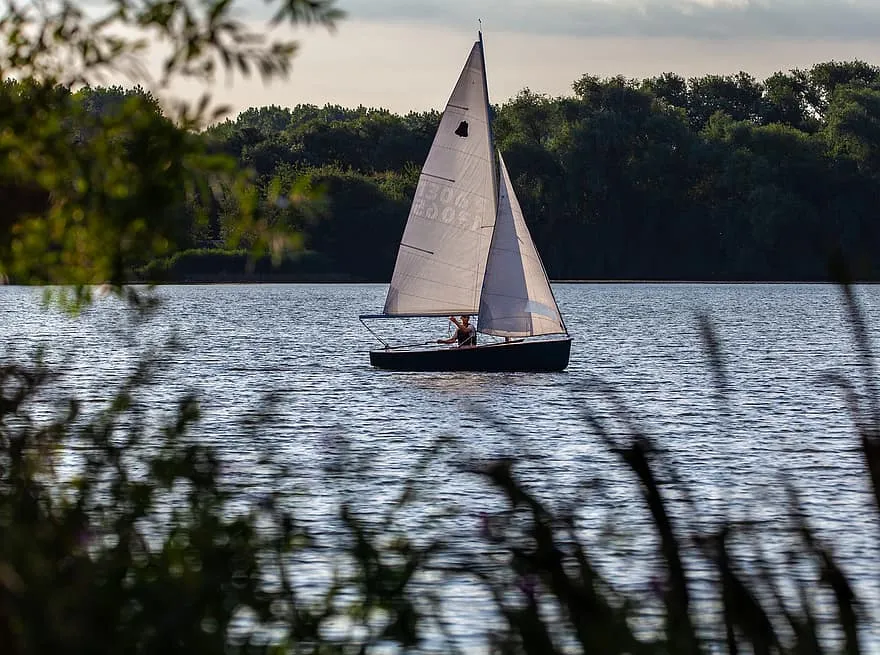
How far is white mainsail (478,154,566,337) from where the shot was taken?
42.8 m

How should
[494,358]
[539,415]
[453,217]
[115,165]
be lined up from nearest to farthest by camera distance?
[115,165], [539,415], [494,358], [453,217]

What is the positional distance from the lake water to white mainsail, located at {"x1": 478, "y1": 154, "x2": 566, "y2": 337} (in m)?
1.77

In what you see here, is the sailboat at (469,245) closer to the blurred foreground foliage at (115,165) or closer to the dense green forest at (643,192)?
the blurred foreground foliage at (115,165)

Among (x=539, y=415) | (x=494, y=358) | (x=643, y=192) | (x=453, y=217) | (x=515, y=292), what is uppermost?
(x=643, y=192)

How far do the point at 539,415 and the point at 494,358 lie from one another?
6816mm

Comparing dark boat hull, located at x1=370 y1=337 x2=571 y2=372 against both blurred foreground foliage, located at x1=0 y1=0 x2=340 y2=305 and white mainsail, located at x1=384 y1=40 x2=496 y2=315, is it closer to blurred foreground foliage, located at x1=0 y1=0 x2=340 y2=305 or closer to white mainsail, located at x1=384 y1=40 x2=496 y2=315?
white mainsail, located at x1=384 y1=40 x2=496 y2=315

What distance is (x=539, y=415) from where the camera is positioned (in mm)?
35562

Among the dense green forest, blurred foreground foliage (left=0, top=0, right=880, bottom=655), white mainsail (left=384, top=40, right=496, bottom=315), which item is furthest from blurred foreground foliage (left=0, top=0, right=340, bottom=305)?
the dense green forest

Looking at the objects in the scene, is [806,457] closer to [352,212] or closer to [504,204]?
[504,204]

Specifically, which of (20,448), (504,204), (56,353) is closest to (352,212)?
(56,353)

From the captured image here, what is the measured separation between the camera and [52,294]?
6352 mm

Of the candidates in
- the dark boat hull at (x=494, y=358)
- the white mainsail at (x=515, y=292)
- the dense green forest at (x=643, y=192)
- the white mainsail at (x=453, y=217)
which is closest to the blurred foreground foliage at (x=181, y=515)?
the dark boat hull at (x=494, y=358)

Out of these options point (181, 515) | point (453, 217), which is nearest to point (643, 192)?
point (453, 217)

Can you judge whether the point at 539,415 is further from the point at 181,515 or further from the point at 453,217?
the point at 181,515
